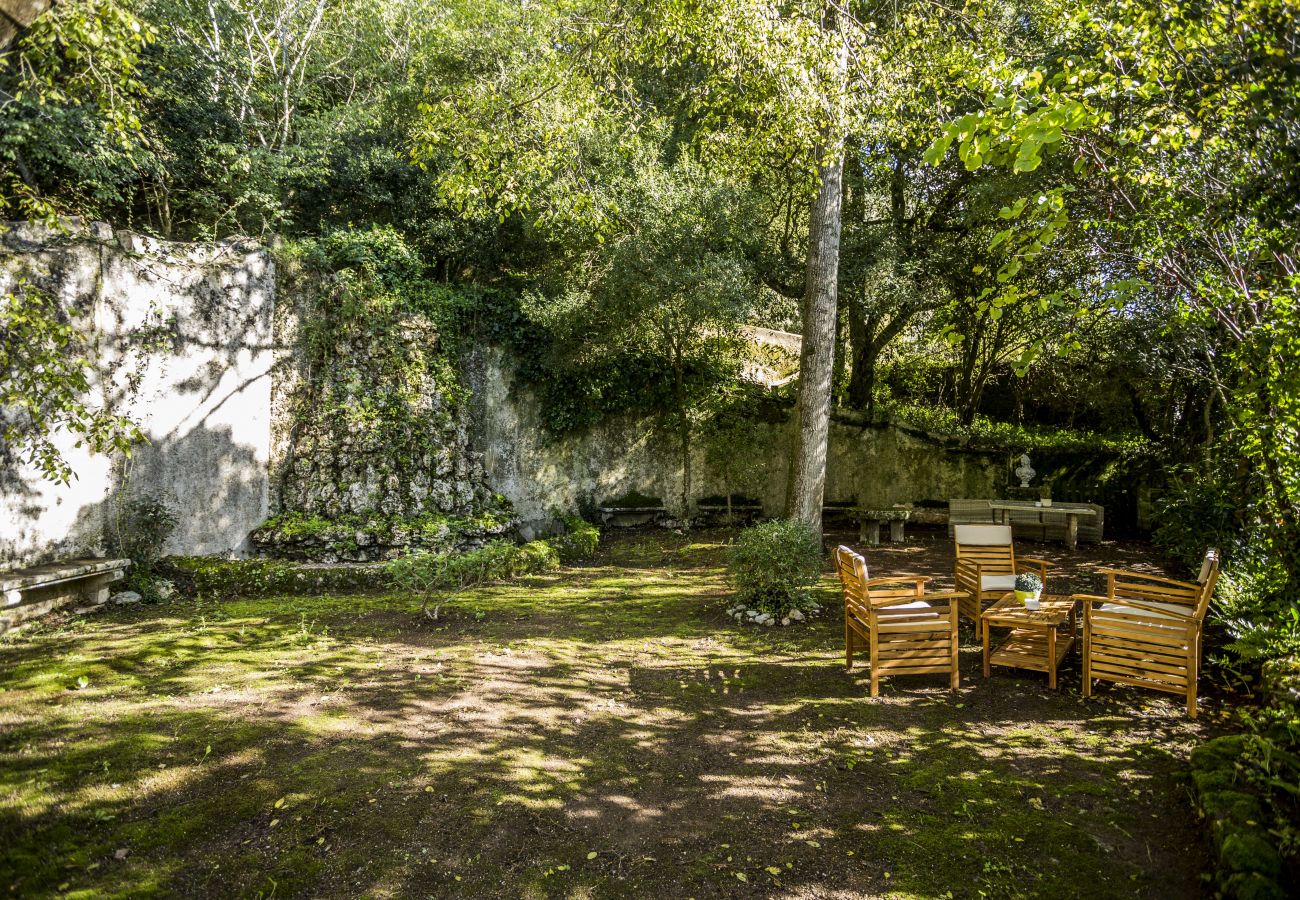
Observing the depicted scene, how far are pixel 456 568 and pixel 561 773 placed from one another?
3.70 m

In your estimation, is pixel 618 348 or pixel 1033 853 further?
pixel 618 348

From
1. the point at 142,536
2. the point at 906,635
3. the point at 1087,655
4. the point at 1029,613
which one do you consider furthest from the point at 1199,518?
the point at 142,536

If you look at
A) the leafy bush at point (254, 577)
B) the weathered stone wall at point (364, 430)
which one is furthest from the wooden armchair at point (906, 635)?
the weathered stone wall at point (364, 430)

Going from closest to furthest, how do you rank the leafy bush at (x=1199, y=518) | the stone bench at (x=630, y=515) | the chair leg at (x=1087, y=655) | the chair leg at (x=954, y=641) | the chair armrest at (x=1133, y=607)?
the chair armrest at (x=1133, y=607) → the chair leg at (x=1087, y=655) → the chair leg at (x=954, y=641) → the leafy bush at (x=1199, y=518) → the stone bench at (x=630, y=515)

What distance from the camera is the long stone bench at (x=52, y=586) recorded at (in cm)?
633

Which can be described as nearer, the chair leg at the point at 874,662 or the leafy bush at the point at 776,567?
the chair leg at the point at 874,662

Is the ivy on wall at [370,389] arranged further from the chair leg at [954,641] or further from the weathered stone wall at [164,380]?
the chair leg at [954,641]

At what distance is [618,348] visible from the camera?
A: 11.3m

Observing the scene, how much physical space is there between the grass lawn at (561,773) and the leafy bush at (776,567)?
94 centimetres

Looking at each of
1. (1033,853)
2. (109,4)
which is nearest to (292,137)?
(109,4)

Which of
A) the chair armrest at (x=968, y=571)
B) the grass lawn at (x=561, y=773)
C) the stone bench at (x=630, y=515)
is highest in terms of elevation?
the stone bench at (x=630, y=515)

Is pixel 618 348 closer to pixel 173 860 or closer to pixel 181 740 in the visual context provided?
pixel 181 740

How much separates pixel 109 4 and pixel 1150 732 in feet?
26.7

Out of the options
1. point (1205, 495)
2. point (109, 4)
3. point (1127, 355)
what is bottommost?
point (1205, 495)
